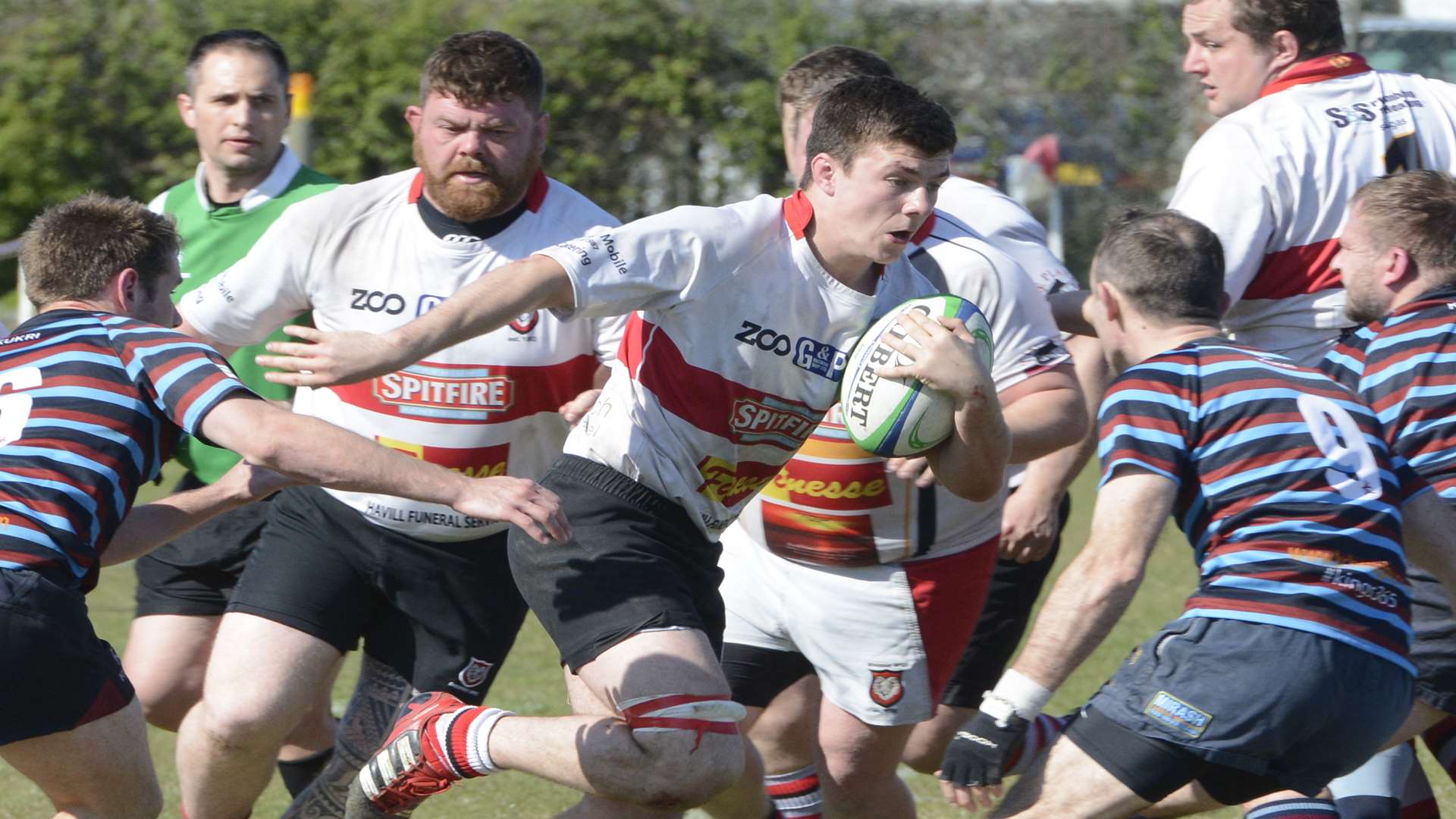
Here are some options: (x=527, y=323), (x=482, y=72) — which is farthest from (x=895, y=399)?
(x=482, y=72)

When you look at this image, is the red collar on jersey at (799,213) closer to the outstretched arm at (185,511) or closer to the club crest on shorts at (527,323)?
the club crest on shorts at (527,323)

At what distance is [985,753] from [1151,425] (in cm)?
76

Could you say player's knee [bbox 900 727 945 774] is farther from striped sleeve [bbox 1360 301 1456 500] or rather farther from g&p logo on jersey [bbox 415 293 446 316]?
g&p logo on jersey [bbox 415 293 446 316]

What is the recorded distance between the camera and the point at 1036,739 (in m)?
3.68

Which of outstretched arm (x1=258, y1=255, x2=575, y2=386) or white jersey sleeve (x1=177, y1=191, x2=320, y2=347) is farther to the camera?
white jersey sleeve (x1=177, y1=191, x2=320, y2=347)

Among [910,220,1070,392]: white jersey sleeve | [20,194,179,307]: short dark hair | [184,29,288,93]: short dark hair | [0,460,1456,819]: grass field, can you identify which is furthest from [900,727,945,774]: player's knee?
[184,29,288,93]: short dark hair

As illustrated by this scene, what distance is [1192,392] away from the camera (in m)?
3.47

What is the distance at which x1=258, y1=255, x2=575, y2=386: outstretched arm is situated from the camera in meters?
3.36

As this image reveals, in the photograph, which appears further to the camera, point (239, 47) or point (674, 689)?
point (239, 47)

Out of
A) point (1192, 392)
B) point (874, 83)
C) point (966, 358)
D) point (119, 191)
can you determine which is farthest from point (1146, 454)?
point (119, 191)

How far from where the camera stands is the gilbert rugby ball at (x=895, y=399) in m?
3.77

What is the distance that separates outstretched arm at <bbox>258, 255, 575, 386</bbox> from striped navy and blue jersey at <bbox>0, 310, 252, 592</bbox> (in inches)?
9.5

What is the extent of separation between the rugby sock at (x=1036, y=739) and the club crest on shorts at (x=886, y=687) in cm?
86

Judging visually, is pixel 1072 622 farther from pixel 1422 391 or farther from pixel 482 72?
pixel 482 72
